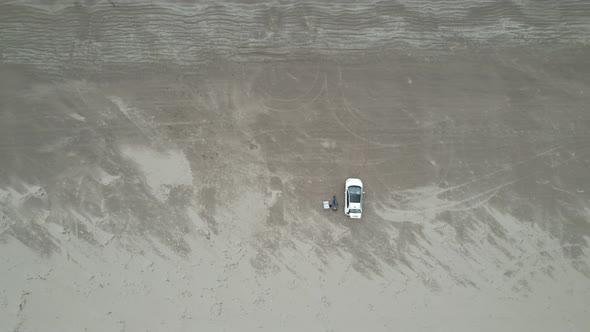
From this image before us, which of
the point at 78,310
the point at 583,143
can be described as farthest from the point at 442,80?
the point at 78,310

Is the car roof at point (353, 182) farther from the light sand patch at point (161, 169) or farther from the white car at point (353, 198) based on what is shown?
the light sand patch at point (161, 169)

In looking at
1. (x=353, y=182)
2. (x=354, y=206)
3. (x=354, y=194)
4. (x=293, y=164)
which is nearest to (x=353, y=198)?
(x=354, y=194)

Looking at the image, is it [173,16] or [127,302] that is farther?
[173,16]

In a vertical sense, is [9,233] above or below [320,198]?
below

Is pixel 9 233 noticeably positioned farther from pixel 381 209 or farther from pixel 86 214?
pixel 381 209

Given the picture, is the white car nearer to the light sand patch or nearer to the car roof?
the car roof

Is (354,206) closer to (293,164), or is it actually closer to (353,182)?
(353,182)
